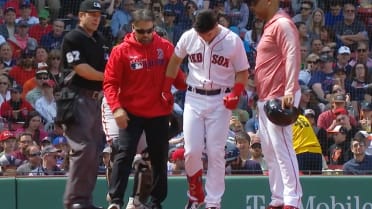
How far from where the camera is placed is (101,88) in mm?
9969

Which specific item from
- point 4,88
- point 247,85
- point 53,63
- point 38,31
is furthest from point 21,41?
point 247,85

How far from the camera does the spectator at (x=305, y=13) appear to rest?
1794 centimetres

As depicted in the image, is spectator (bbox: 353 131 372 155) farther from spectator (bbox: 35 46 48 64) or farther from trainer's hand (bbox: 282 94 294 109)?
trainer's hand (bbox: 282 94 294 109)

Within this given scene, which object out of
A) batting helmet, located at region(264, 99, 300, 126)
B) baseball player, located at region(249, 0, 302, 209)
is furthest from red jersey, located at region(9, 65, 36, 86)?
batting helmet, located at region(264, 99, 300, 126)

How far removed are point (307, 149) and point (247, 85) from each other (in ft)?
8.66

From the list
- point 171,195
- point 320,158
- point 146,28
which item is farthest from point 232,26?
point 146,28

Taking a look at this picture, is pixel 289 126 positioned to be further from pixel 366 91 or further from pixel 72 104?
pixel 366 91

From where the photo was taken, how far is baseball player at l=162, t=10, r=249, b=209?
990 centimetres

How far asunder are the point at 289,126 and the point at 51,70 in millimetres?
6355

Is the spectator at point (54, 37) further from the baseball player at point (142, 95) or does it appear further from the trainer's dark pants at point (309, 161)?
the baseball player at point (142, 95)

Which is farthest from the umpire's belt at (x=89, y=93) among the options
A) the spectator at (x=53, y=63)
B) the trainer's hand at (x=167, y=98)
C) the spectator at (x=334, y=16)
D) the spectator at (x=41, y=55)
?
the spectator at (x=334, y=16)

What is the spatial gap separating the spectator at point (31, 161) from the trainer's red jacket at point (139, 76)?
3063mm

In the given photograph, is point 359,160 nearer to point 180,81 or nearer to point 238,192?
point 238,192

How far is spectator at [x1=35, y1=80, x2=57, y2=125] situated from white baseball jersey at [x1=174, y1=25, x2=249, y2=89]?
464cm
